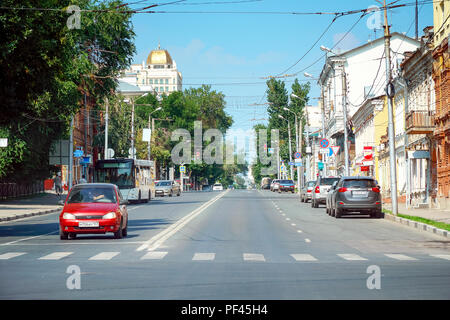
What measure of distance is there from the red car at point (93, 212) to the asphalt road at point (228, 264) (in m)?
0.40

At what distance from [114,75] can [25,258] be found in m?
34.2

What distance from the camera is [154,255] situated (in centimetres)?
1552

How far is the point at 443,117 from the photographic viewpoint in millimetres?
36281

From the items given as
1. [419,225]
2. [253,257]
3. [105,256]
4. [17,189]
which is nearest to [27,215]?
[419,225]

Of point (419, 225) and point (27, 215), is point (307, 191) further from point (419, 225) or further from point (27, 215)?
point (419, 225)

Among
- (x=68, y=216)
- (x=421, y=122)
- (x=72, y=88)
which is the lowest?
(x=68, y=216)

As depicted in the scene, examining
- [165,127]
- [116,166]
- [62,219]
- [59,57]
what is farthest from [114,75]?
[165,127]

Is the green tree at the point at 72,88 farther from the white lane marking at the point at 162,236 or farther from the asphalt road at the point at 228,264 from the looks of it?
the asphalt road at the point at 228,264

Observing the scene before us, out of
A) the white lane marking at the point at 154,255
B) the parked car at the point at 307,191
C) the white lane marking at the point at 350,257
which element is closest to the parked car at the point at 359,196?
the white lane marking at the point at 350,257

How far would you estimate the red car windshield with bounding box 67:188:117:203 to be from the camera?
20.4 meters

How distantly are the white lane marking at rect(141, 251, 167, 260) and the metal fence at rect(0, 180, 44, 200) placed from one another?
1482 inches

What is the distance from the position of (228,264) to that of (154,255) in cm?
239

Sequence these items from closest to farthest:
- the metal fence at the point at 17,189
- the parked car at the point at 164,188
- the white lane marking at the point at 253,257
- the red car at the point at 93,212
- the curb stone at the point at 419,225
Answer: the white lane marking at the point at 253,257 < the red car at the point at 93,212 < the curb stone at the point at 419,225 < the metal fence at the point at 17,189 < the parked car at the point at 164,188

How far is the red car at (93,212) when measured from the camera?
19578mm
